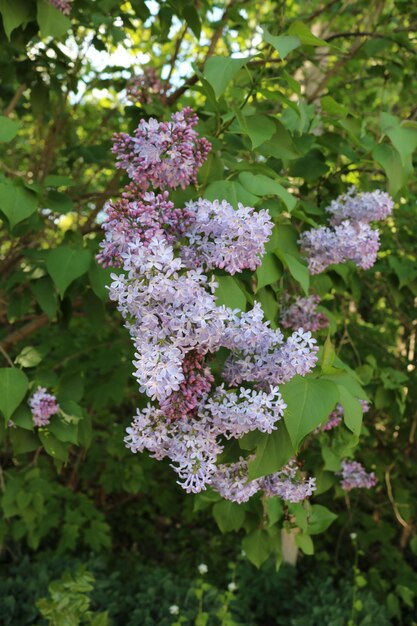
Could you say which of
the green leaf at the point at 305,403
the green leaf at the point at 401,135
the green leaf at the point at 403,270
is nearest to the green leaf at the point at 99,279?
the green leaf at the point at 305,403

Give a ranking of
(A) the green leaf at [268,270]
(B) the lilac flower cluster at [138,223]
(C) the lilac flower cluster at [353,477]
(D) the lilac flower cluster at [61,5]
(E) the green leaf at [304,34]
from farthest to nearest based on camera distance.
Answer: (C) the lilac flower cluster at [353,477] < (D) the lilac flower cluster at [61,5] < (A) the green leaf at [268,270] < (E) the green leaf at [304,34] < (B) the lilac flower cluster at [138,223]

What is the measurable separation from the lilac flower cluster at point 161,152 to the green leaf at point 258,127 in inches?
4.4

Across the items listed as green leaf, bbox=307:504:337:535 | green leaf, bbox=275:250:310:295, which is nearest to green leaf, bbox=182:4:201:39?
green leaf, bbox=275:250:310:295

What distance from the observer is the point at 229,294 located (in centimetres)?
132

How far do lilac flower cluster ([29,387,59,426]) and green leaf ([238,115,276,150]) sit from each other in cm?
86

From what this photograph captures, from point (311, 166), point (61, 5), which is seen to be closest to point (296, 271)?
point (311, 166)

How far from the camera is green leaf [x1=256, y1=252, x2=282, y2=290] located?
57.4 inches

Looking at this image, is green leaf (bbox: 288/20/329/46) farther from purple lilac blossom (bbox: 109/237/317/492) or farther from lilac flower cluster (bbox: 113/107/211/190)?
purple lilac blossom (bbox: 109/237/317/492)

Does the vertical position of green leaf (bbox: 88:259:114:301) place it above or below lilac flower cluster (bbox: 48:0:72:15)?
below

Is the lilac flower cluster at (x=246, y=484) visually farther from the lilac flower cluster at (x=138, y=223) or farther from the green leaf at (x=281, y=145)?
the green leaf at (x=281, y=145)

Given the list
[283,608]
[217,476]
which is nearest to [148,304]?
[217,476]

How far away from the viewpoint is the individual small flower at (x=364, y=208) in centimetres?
179

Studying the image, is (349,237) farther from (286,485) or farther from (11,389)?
(11,389)

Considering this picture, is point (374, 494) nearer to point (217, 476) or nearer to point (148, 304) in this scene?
point (217, 476)
